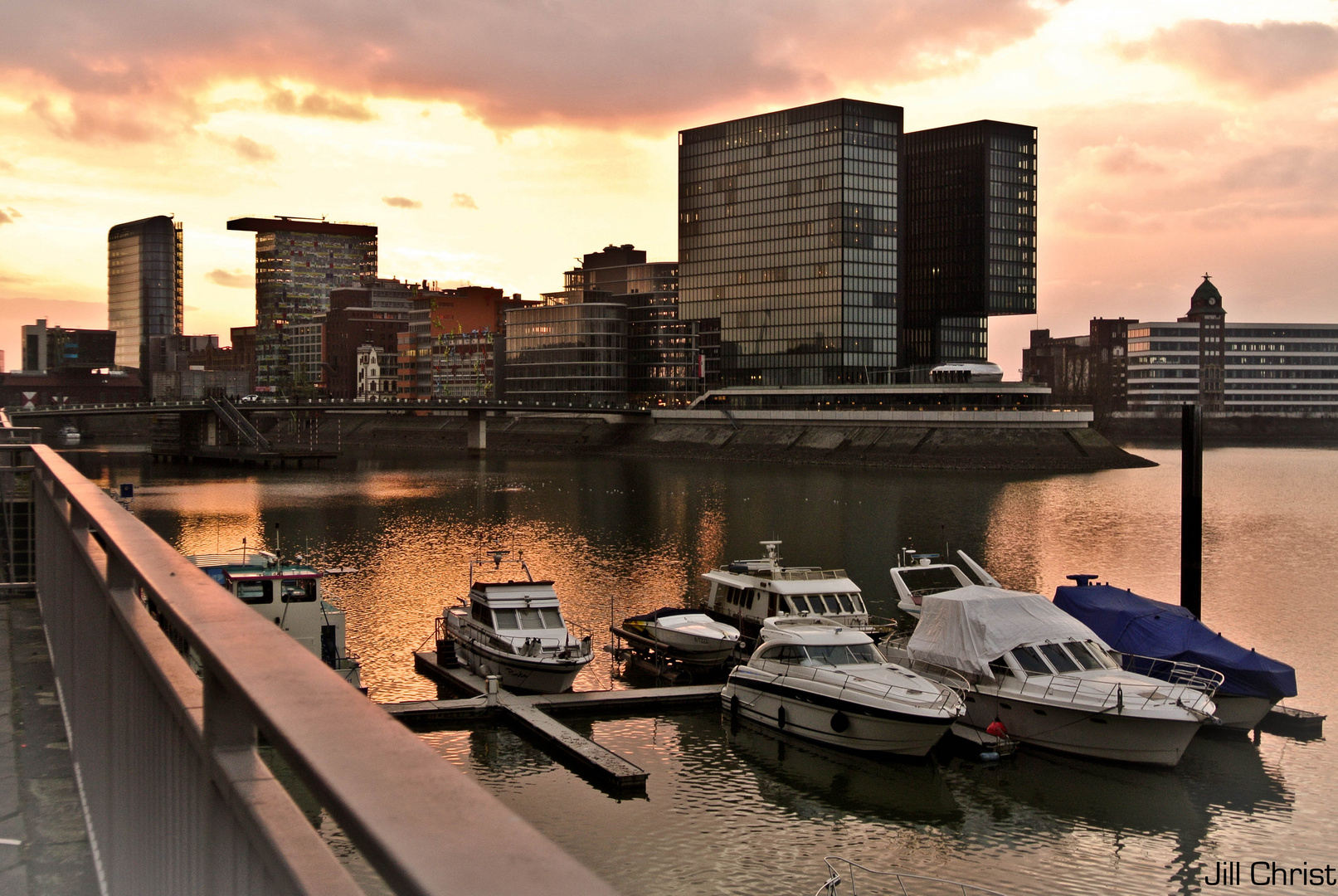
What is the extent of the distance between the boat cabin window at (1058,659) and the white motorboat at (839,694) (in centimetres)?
289

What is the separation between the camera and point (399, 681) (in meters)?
36.6

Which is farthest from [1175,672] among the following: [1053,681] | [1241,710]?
[1053,681]

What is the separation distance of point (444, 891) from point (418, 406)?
582 feet

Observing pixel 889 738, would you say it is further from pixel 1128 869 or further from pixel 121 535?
pixel 121 535

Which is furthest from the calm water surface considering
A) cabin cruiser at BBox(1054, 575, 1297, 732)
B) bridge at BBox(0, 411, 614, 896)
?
bridge at BBox(0, 411, 614, 896)

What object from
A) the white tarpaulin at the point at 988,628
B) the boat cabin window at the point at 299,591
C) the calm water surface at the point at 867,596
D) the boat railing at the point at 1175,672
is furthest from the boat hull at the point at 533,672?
the boat railing at the point at 1175,672

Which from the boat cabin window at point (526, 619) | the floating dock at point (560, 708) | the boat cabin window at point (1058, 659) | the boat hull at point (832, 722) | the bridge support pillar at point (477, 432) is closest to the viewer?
the floating dock at point (560, 708)

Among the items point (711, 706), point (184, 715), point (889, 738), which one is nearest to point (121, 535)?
point (184, 715)

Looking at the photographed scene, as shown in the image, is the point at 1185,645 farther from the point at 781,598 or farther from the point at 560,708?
the point at 560,708

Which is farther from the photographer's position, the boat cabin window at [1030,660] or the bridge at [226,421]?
the bridge at [226,421]

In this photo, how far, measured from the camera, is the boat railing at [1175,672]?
3111cm
